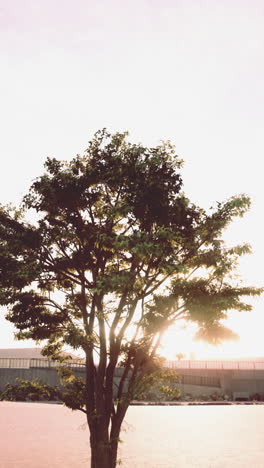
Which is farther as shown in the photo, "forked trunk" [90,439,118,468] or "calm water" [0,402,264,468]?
"calm water" [0,402,264,468]

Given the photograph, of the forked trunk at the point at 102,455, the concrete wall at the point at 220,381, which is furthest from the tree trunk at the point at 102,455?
the concrete wall at the point at 220,381

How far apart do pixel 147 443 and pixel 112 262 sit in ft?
40.0

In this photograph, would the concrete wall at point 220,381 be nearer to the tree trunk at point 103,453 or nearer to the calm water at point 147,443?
the calm water at point 147,443

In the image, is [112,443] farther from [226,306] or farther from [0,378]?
[0,378]

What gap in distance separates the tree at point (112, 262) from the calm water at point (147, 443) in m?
2.21

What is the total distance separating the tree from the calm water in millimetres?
2213

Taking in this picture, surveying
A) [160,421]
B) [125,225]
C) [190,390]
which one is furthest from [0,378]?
[125,225]

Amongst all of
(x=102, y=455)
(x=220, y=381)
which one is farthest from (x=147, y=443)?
(x=220, y=381)

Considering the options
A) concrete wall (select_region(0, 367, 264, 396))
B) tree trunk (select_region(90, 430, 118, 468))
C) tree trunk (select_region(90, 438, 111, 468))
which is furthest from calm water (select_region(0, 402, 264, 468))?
concrete wall (select_region(0, 367, 264, 396))

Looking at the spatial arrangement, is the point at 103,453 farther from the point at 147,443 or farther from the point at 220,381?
the point at 220,381

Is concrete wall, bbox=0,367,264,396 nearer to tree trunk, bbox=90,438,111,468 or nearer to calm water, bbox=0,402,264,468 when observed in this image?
calm water, bbox=0,402,264,468

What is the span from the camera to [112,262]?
15656mm

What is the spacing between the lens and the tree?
42.2 ft

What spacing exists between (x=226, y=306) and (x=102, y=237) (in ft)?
14.2
